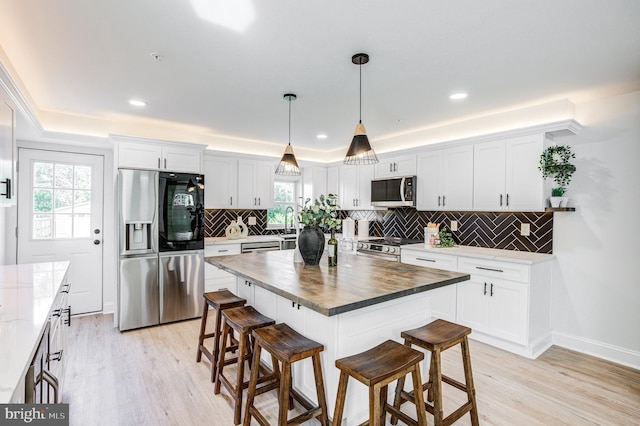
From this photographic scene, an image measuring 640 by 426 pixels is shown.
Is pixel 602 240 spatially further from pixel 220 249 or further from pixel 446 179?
pixel 220 249

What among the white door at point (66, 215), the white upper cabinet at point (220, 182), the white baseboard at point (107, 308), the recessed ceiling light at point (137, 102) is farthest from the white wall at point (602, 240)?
the white door at point (66, 215)

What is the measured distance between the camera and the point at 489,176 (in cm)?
378

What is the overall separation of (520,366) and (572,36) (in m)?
2.71

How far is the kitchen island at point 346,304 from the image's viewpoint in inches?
71.2

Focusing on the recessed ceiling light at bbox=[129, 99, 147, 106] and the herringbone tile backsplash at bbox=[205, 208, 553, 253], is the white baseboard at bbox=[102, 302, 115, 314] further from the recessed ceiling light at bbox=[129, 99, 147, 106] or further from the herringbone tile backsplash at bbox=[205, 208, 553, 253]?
the recessed ceiling light at bbox=[129, 99, 147, 106]

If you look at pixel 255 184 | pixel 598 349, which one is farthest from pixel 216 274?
pixel 598 349

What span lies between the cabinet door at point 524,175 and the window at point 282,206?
3584mm

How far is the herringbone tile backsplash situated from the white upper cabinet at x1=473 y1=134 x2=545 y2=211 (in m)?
0.31

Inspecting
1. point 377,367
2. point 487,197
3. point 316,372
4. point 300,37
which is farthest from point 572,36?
point 316,372

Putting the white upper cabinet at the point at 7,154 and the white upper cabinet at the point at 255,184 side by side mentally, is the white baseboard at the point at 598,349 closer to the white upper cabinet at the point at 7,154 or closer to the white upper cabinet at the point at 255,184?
the white upper cabinet at the point at 255,184

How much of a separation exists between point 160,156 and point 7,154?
1853 mm

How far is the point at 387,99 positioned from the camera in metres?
3.28

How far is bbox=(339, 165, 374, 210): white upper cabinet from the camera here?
212 inches

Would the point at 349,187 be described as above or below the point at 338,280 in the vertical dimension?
above
